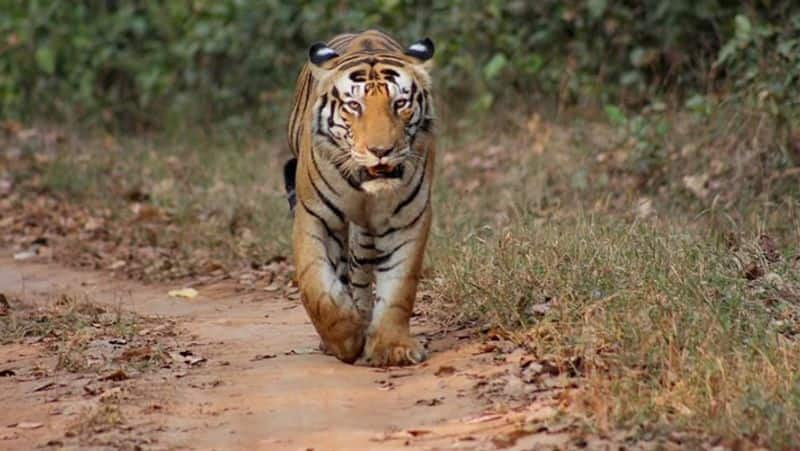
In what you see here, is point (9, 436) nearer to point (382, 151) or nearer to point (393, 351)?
point (393, 351)

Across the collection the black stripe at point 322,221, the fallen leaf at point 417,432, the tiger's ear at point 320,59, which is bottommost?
the fallen leaf at point 417,432

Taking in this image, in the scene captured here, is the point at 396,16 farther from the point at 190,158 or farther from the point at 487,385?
the point at 487,385

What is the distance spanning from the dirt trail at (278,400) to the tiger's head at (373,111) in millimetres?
784

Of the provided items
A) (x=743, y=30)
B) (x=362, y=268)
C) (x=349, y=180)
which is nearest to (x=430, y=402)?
(x=349, y=180)

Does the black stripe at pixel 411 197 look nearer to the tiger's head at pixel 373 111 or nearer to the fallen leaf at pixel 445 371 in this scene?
Answer: the tiger's head at pixel 373 111

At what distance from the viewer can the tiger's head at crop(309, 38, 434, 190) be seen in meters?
6.30

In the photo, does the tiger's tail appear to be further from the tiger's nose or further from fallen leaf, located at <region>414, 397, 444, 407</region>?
fallen leaf, located at <region>414, 397, 444, 407</region>

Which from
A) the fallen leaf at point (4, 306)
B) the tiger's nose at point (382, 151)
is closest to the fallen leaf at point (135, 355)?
the tiger's nose at point (382, 151)

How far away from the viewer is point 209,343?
7109 mm

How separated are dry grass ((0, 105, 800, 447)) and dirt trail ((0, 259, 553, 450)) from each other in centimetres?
40

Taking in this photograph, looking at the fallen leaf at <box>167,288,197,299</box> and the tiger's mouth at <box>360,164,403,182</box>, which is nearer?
the tiger's mouth at <box>360,164,403,182</box>

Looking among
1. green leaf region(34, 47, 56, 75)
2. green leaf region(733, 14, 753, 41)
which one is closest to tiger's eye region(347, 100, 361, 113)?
green leaf region(733, 14, 753, 41)

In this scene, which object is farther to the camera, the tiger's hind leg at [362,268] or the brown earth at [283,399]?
the tiger's hind leg at [362,268]

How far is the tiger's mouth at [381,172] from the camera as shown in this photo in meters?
6.29
